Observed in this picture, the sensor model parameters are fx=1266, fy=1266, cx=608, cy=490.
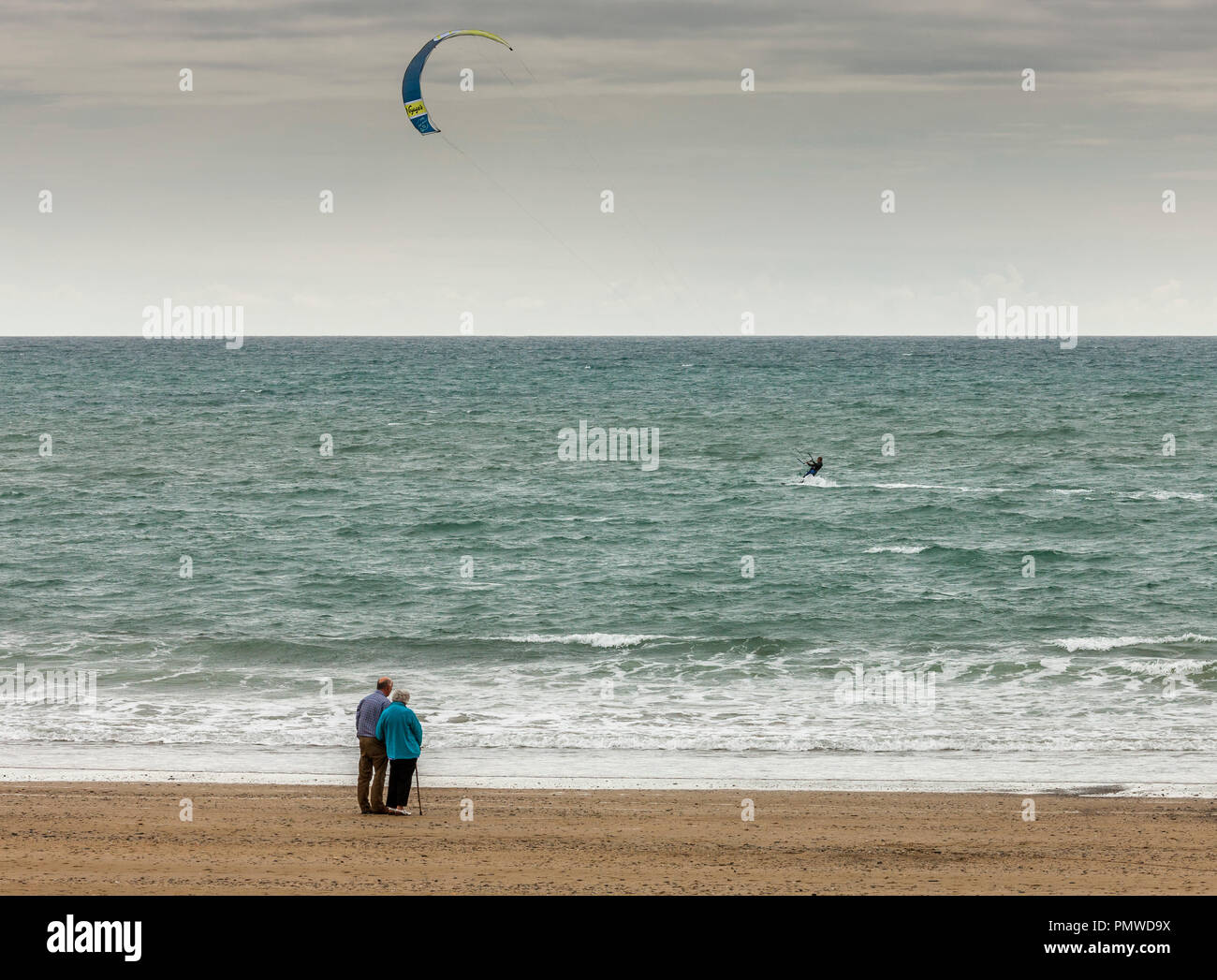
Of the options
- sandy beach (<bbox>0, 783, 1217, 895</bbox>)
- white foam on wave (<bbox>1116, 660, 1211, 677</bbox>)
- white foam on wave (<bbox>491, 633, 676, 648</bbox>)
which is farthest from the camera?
white foam on wave (<bbox>491, 633, 676, 648</bbox>)

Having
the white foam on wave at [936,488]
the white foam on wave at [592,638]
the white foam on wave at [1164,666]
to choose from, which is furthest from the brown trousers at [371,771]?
the white foam on wave at [936,488]

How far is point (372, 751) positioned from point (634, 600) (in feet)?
48.8

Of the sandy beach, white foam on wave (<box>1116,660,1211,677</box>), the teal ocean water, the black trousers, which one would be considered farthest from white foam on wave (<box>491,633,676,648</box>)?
the black trousers

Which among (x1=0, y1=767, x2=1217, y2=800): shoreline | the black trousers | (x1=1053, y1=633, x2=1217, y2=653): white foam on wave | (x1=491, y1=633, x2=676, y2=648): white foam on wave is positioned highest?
(x1=491, y1=633, x2=676, y2=648): white foam on wave

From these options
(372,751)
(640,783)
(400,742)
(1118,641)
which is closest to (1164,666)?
(1118,641)

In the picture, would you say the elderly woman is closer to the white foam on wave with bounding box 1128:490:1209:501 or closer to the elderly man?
the elderly man

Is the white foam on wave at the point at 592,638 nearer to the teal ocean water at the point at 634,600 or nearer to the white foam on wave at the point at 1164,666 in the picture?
the teal ocean water at the point at 634,600

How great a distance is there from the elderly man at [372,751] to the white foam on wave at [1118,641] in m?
14.7

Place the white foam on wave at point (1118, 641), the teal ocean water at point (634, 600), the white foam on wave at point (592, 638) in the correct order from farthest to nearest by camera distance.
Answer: the white foam on wave at point (592, 638) < the white foam on wave at point (1118, 641) < the teal ocean water at point (634, 600)

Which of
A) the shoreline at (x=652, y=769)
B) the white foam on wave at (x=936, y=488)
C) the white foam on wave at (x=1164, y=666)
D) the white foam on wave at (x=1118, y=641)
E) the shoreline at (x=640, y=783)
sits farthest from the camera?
the white foam on wave at (x=936, y=488)

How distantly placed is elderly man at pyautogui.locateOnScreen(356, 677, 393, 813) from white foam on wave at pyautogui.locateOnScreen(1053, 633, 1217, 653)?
577 inches

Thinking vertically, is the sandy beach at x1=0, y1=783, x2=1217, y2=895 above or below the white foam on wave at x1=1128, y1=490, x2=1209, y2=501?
below

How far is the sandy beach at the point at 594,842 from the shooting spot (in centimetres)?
1123

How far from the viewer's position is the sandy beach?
36.8 ft
